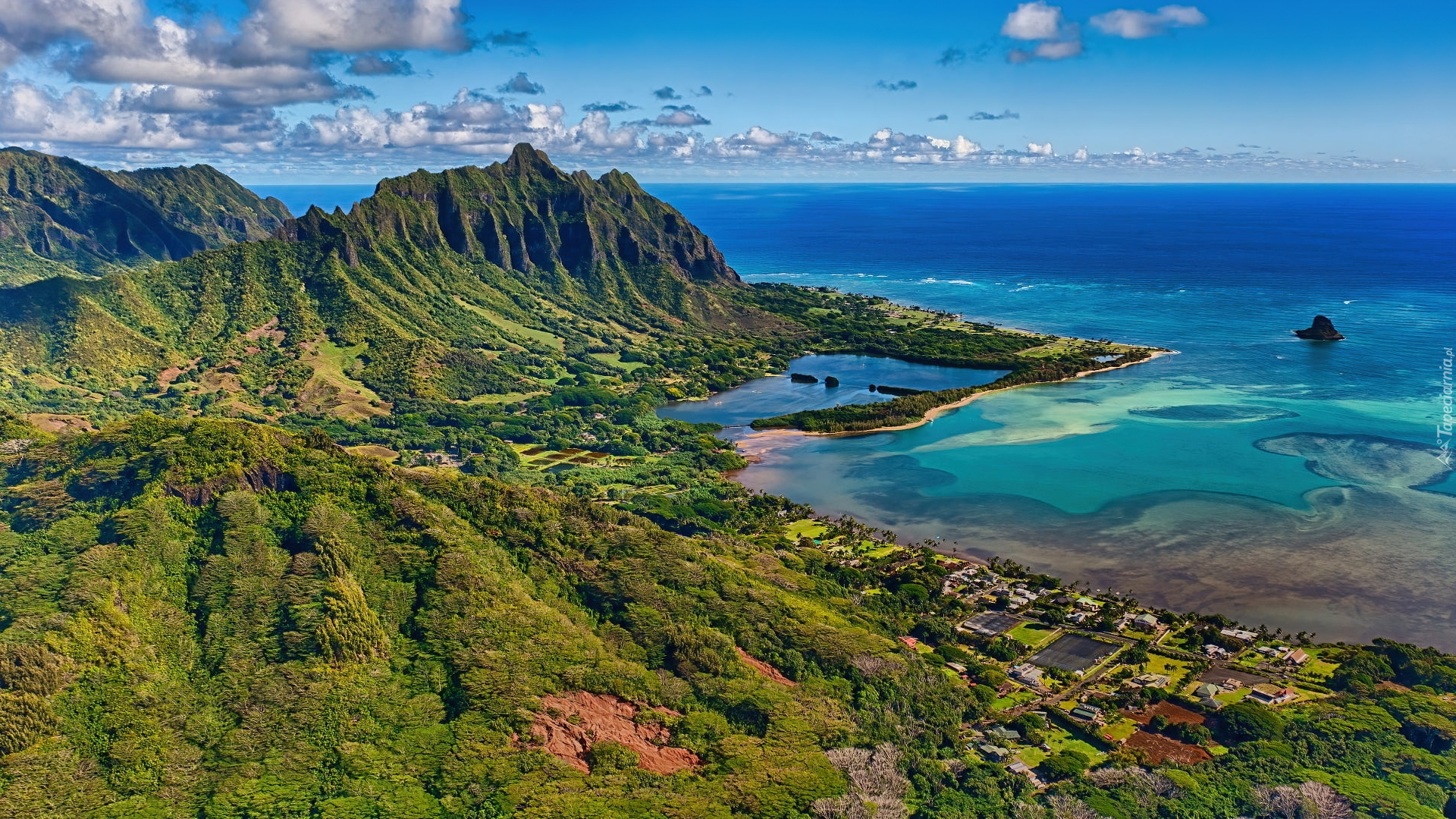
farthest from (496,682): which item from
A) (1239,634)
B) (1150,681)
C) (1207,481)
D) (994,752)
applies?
(1207,481)

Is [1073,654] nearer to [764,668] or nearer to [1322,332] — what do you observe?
[764,668]

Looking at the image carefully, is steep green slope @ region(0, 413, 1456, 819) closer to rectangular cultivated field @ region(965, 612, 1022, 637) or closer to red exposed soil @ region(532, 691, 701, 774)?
red exposed soil @ region(532, 691, 701, 774)

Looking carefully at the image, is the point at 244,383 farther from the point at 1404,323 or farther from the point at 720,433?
the point at 1404,323

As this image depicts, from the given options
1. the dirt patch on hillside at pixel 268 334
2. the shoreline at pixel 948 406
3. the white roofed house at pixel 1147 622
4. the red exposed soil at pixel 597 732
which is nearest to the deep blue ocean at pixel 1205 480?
the shoreline at pixel 948 406

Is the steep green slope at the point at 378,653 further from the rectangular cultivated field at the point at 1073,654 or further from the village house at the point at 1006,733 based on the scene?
the rectangular cultivated field at the point at 1073,654

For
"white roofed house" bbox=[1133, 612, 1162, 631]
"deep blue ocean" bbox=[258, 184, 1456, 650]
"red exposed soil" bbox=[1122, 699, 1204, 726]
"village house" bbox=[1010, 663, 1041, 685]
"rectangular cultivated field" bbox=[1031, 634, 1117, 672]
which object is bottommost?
"red exposed soil" bbox=[1122, 699, 1204, 726]

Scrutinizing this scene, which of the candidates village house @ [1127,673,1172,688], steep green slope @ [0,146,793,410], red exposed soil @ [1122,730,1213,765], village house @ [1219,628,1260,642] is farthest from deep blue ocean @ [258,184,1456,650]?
steep green slope @ [0,146,793,410]
